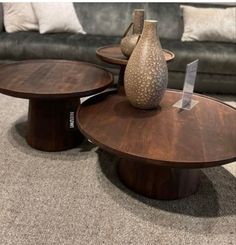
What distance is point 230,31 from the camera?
109 inches

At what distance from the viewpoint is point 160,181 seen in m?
1.36

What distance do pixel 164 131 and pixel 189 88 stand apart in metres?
0.33

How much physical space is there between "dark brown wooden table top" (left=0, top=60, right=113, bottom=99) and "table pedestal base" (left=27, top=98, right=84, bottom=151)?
0.11 meters

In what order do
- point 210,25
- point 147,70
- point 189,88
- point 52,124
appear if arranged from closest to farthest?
point 147,70 → point 189,88 → point 52,124 → point 210,25

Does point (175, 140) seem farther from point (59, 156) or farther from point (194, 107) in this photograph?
point (59, 156)

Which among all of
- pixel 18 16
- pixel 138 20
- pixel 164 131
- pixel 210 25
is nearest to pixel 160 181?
pixel 164 131

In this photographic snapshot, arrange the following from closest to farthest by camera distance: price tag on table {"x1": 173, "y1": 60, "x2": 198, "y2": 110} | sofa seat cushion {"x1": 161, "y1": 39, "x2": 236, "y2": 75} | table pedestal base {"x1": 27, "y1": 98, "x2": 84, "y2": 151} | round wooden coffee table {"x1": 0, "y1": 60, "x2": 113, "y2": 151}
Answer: price tag on table {"x1": 173, "y1": 60, "x2": 198, "y2": 110} → round wooden coffee table {"x1": 0, "y1": 60, "x2": 113, "y2": 151} → table pedestal base {"x1": 27, "y1": 98, "x2": 84, "y2": 151} → sofa seat cushion {"x1": 161, "y1": 39, "x2": 236, "y2": 75}

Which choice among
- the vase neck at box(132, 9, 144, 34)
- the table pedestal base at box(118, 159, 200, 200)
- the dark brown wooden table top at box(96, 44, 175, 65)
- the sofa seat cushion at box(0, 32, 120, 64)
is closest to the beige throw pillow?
the sofa seat cushion at box(0, 32, 120, 64)

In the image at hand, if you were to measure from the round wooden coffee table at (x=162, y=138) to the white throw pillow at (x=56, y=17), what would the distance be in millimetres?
1559

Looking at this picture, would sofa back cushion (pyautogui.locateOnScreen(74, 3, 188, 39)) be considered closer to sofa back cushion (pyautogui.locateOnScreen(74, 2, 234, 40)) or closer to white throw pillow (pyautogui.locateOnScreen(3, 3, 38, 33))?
sofa back cushion (pyautogui.locateOnScreen(74, 2, 234, 40))

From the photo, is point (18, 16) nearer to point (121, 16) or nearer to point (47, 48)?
point (47, 48)

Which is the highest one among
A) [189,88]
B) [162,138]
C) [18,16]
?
[18,16]

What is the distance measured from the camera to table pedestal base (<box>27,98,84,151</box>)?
1.65 metres

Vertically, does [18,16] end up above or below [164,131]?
above
